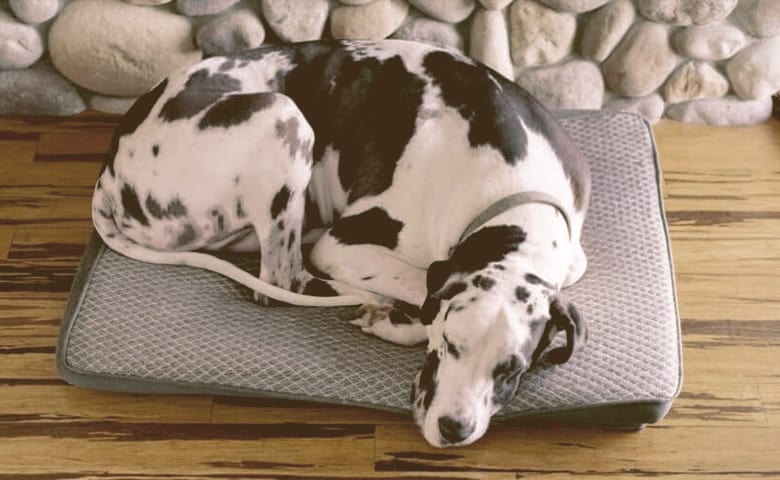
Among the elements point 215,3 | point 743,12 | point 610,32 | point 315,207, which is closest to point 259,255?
point 315,207

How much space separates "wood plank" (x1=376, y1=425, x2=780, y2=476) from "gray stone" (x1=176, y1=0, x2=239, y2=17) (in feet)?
4.47

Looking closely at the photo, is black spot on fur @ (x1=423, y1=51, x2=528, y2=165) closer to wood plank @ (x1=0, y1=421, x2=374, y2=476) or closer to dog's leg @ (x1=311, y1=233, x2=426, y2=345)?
dog's leg @ (x1=311, y1=233, x2=426, y2=345)

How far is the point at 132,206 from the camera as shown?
2713 millimetres

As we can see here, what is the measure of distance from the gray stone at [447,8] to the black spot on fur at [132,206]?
3.52 feet

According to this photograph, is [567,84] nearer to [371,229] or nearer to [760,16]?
[760,16]

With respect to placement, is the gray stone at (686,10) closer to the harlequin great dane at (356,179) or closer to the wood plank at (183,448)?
the harlequin great dane at (356,179)

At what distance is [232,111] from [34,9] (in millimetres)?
925

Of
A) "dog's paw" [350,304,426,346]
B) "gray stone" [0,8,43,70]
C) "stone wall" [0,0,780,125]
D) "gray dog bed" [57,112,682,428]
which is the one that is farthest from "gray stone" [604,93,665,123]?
"gray stone" [0,8,43,70]

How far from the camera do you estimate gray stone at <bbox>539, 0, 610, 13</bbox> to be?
3.22 metres

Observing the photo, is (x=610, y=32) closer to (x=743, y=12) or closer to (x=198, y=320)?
(x=743, y=12)

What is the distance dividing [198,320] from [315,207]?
1.46 feet

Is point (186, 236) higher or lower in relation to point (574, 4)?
lower

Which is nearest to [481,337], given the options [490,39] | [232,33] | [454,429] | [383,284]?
[454,429]

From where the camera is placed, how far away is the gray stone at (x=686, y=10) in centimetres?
322
